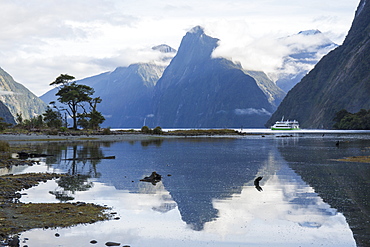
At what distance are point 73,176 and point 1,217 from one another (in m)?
16.1

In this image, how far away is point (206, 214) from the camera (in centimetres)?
1967

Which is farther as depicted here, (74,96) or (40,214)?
(74,96)

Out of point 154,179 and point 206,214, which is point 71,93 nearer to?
point 154,179

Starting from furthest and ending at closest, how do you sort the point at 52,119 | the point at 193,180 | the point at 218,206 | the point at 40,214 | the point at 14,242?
the point at 52,119
the point at 193,180
the point at 218,206
the point at 40,214
the point at 14,242

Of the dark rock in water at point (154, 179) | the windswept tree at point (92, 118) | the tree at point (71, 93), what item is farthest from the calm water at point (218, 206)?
the windswept tree at point (92, 118)

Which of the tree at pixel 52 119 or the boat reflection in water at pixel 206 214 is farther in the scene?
the tree at pixel 52 119

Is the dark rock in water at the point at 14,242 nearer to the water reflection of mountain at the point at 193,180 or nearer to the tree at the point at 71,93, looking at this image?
the water reflection of mountain at the point at 193,180

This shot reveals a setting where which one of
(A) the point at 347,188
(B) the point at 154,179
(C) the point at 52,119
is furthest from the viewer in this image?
(C) the point at 52,119

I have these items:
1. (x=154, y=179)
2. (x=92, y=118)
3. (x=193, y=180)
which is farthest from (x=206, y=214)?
(x=92, y=118)

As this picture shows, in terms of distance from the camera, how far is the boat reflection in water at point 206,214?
1555 centimetres

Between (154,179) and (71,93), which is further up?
A: (71,93)

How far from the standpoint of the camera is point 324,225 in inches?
693

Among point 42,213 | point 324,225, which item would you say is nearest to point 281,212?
point 324,225

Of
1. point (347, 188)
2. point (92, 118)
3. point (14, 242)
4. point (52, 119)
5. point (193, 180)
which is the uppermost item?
point (92, 118)
